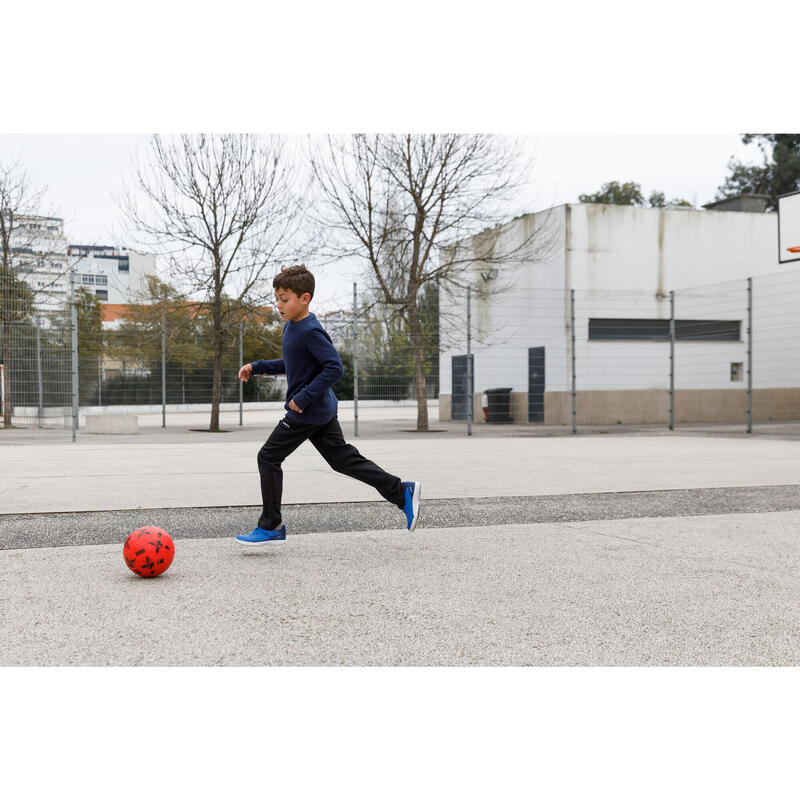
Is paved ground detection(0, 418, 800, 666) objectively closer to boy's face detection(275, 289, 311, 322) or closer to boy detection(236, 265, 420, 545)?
boy detection(236, 265, 420, 545)

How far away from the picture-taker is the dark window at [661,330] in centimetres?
2244

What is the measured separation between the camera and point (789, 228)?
19.7 m

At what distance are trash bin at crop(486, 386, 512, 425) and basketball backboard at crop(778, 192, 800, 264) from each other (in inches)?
307

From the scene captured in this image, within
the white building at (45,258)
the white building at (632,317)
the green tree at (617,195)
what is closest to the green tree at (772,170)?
the green tree at (617,195)

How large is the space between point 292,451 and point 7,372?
1548 cm

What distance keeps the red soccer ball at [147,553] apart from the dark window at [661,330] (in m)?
19.0

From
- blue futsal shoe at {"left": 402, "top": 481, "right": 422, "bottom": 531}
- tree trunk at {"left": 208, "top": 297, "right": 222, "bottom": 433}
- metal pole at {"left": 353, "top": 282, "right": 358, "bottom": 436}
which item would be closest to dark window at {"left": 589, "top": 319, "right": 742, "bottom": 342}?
metal pole at {"left": 353, "top": 282, "right": 358, "bottom": 436}

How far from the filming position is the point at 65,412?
57.1 feet

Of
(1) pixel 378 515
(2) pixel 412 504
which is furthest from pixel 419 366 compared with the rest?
(2) pixel 412 504

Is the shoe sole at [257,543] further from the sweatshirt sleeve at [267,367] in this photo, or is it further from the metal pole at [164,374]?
the metal pole at [164,374]

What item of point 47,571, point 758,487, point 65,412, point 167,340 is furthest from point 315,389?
point 167,340

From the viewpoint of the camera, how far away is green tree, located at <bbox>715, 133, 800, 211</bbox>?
4369 centimetres

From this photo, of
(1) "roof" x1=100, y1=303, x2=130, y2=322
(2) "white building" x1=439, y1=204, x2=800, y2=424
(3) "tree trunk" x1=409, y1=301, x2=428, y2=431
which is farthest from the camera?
(1) "roof" x1=100, y1=303, x2=130, y2=322

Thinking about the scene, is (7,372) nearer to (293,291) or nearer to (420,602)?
(293,291)
